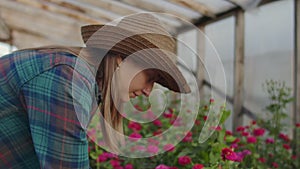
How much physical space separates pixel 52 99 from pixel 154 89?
59 cm

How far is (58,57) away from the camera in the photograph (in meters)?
0.87

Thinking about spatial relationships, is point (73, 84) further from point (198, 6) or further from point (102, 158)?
point (198, 6)

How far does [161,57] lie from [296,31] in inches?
82.2

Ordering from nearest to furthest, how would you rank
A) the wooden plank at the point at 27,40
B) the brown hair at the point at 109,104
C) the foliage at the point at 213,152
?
the brown hair at the point at 109,104, the foliage at the point at 213,152, the wooden plank at the point at 27,40

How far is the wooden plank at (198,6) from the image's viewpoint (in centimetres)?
351

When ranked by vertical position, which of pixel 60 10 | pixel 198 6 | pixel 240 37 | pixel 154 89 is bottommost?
pixel 154 89

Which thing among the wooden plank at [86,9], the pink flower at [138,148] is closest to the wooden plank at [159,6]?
the wooden plank at [86,9]

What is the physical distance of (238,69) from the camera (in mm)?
3496

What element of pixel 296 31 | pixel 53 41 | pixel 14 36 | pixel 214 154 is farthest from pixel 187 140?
pixel 14 36

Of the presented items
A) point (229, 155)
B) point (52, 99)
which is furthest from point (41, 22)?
point (52, 99)

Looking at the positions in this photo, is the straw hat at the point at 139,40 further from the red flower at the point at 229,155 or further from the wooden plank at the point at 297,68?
the wooden plank at the point at 297,68

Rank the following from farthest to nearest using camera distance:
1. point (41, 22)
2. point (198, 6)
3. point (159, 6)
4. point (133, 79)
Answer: point (41, 22) → point (159, 6) → point (198, 6) → point (133, 79)

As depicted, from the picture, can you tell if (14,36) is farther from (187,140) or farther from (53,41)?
(187,140)

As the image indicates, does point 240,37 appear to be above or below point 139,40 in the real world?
above
